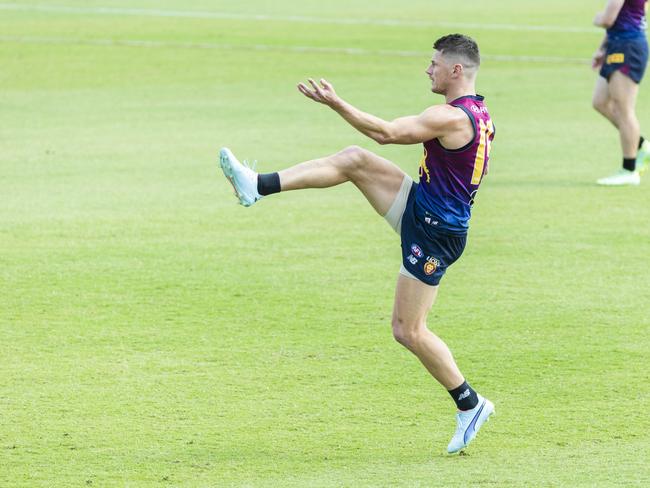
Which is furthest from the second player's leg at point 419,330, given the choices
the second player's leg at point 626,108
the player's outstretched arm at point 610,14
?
the second player's leg at point 626,108

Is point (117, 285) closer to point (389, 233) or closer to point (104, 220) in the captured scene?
point (104, 220)

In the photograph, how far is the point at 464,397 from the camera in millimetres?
7531

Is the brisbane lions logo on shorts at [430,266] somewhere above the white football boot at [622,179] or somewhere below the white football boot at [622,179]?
above

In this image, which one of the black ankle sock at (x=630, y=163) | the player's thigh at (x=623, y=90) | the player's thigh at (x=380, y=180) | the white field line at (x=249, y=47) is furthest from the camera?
the white field line at (x=249, y=47)

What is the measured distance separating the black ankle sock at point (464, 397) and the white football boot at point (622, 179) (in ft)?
26.9

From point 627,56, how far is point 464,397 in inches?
342

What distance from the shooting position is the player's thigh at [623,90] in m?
15.2

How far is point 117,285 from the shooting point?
10.8 m

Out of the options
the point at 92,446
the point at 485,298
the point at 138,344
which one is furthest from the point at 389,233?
the point at 92,446

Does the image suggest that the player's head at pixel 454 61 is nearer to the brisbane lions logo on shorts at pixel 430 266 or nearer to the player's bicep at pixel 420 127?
the player's bicep at pixel 420 127

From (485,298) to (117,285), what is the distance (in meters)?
3.21

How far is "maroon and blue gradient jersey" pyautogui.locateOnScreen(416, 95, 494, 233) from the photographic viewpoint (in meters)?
7.42

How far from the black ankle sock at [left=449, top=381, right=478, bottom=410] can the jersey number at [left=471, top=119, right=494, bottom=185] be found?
1.26m

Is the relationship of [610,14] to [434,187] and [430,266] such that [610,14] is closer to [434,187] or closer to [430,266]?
[434,187]
